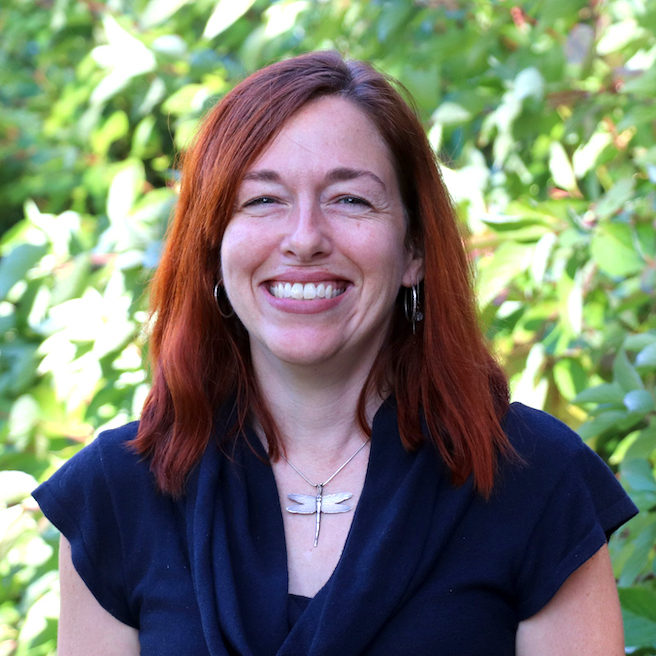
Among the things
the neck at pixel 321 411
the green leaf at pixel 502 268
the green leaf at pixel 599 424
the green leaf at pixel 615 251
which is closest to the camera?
the neck at pixel 321 411

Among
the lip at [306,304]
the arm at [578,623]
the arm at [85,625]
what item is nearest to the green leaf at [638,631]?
the arm at [578,623]

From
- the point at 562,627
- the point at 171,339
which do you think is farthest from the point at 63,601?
the point at 562,627

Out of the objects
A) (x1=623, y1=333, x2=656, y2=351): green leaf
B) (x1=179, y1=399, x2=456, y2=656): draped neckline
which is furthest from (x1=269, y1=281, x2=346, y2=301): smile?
(x1=623, y1=333, x2=656, y2=351): green leaf

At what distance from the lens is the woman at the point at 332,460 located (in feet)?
4.56

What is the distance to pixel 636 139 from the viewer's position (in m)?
1.97

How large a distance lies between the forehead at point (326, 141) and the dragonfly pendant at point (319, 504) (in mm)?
557

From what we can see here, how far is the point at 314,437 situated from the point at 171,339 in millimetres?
339

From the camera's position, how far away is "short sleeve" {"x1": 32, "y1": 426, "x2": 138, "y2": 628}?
1.49 metres

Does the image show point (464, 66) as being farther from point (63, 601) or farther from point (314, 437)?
point (63, 601)

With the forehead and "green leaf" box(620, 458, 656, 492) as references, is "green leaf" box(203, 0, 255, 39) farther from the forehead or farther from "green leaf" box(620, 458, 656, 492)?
"green leaf" box(620, 458, 656, 492)

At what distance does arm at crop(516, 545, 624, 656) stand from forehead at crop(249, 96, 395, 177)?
746 mm

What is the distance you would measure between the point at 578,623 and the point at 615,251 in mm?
768

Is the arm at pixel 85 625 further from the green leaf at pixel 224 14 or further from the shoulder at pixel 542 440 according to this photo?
the green leaf at pixel 224 14

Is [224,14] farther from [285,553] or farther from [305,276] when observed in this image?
[285,553]
